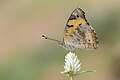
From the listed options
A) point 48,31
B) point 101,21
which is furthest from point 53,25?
point 101,21

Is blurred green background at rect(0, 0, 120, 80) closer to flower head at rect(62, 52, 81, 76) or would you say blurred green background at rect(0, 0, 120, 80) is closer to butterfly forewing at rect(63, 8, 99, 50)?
butterfly forewing at rect(63, 8, 99, 50)

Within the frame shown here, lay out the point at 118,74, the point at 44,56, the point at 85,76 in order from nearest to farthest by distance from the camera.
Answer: the point at 85,76 → the point at 118,74 → the point at 44,56

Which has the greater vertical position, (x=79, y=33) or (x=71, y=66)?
(x=79, y=33)

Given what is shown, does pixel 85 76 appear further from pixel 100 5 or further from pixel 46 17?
pixel 46 17

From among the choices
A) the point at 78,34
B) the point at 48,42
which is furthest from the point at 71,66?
the point at 48,42

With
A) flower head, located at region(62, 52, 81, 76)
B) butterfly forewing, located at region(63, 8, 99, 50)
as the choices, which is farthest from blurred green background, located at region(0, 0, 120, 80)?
flower head, located at region(62, 52, 81, 76)

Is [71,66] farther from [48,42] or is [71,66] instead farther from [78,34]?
[48,42]
